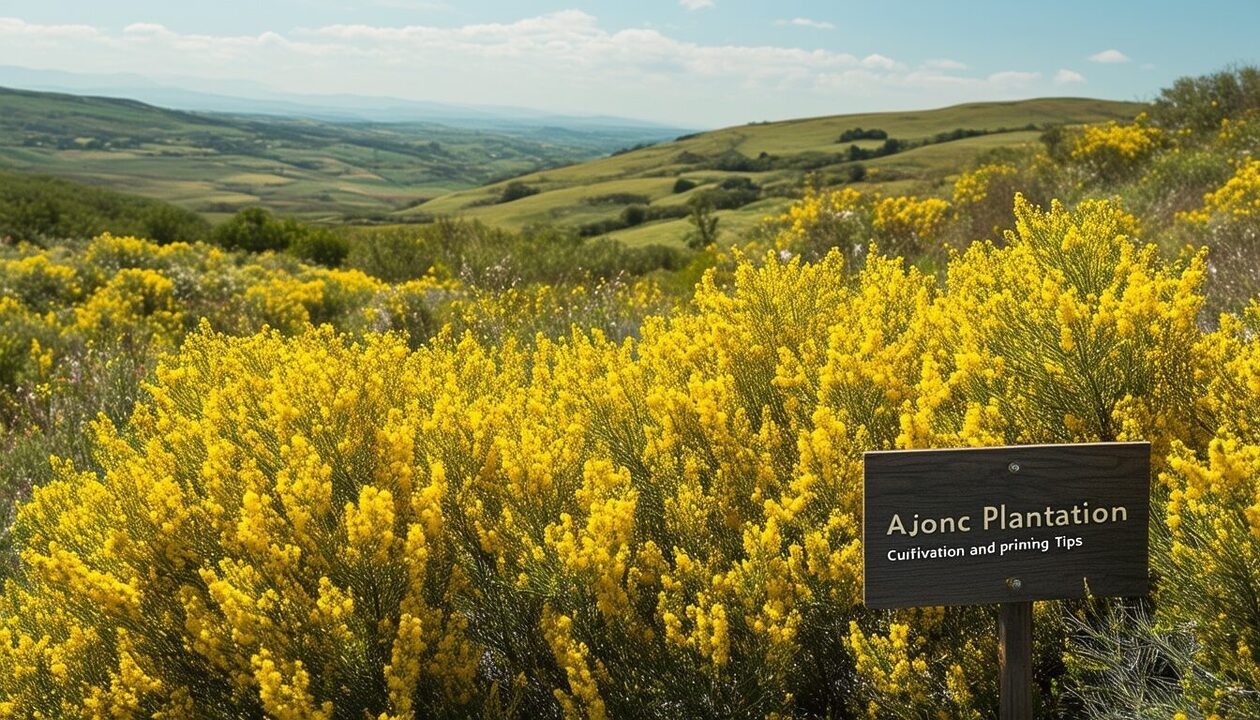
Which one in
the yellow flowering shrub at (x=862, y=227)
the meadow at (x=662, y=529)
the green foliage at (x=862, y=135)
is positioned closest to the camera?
the meadow at (x=662, y=529)

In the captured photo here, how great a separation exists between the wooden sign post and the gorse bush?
5.4 inches

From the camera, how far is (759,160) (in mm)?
81750

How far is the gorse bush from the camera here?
2.43 m

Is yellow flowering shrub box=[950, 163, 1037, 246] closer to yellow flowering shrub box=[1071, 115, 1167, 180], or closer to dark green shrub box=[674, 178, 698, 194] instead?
yellow flowering shrub box=[1071, 115, 1167, 180]

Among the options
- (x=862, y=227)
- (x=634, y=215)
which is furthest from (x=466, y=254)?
(x=634, y=215)

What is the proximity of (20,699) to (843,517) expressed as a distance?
100 inches

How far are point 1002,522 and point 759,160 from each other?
270 feet

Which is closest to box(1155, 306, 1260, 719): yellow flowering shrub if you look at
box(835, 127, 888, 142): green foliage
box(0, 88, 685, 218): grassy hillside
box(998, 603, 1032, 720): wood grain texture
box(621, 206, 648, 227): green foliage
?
box(998, 603, 1032, 720): wood grain texture

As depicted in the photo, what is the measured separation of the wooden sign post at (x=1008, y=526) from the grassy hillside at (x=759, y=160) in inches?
1747

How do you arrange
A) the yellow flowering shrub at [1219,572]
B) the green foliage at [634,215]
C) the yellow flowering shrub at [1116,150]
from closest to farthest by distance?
the yellow flowering shrub at [1219,572], the yellow flowering shrub at [1116,150], the green foliage at [634,215]

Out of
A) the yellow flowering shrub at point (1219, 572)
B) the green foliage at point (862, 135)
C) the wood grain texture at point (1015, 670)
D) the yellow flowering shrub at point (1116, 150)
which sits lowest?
the wood grain texture at point (1015, 670)

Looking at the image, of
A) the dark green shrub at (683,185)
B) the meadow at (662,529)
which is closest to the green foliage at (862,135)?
the dark green shrub at (683,185)

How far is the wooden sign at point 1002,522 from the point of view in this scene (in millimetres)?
2211

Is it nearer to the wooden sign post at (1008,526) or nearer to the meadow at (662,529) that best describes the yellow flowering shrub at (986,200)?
the meadow at (662,529)
